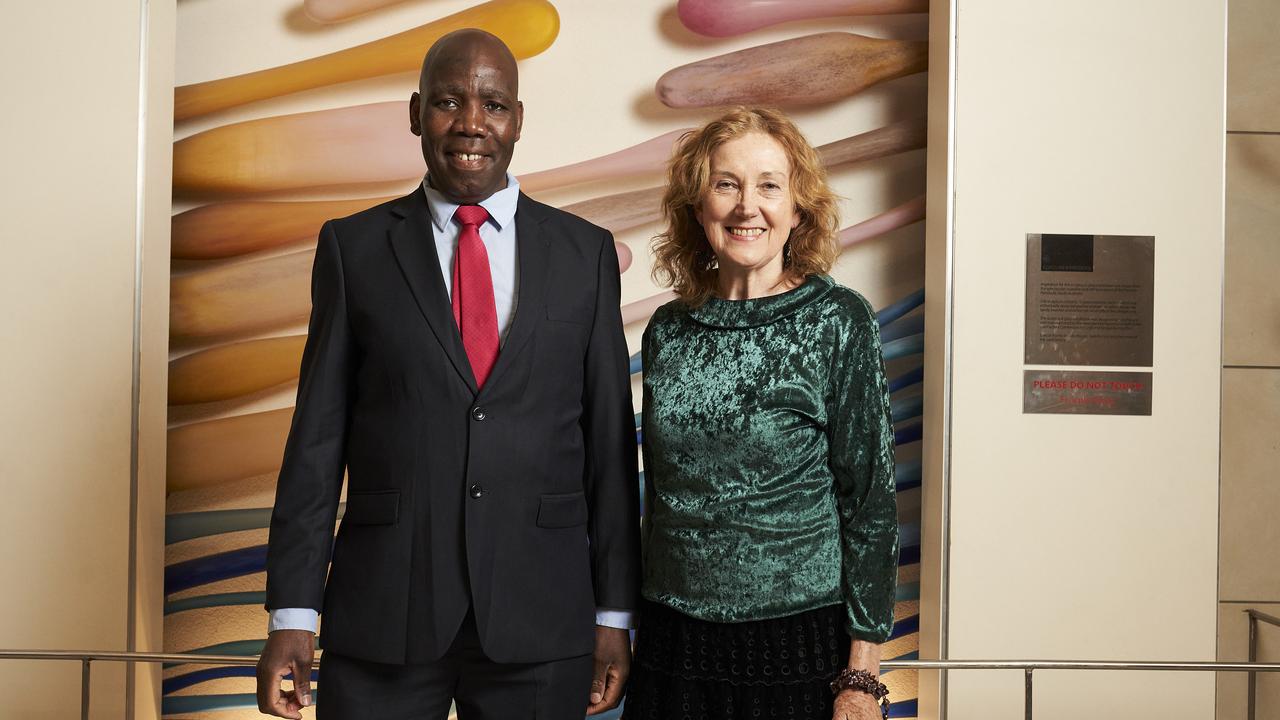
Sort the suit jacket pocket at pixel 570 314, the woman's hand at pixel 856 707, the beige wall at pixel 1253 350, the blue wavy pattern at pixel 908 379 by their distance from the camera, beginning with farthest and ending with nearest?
the beige wall at pixel 1253 350
the blue wavy pattern at pixel 908 379
the suit jacket pocket at pixel 570 314
the woman's hand at pixel 856 707

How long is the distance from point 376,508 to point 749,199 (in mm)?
794

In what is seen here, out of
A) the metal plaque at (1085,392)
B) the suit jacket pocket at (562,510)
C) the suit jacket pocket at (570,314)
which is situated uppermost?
the suit jacket pocket at (570,314)

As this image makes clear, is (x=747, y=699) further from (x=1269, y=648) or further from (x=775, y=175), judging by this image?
(x=1269, y=648)

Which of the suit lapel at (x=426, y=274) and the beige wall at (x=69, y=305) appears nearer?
the suit lapel at (x=426, y=274)

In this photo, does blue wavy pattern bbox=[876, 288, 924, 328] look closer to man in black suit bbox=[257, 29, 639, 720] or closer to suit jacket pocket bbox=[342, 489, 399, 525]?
man in black suit bbox=[257, 29, 639, 720]

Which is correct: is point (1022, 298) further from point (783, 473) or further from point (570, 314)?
point (570, 314)

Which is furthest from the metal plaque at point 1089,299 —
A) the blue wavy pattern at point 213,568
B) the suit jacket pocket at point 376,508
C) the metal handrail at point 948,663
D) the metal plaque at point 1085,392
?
the blue wavy pattern at point 213,568

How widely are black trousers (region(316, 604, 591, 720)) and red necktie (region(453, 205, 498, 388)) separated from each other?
0.42 meters

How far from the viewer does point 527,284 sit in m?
1.71

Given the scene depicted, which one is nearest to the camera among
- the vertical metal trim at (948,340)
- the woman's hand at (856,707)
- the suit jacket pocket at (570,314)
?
the woman's hand at (856,707)

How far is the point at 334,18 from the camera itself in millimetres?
3602

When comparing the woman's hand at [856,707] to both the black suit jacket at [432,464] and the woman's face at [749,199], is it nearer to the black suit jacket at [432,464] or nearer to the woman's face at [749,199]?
the black suit jacket at [432,464]

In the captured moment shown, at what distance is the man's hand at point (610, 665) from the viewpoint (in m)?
1.76

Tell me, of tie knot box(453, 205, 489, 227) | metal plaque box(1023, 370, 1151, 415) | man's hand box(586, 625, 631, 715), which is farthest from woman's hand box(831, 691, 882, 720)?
metal plaque box(1023, 370, 1151, 415)
